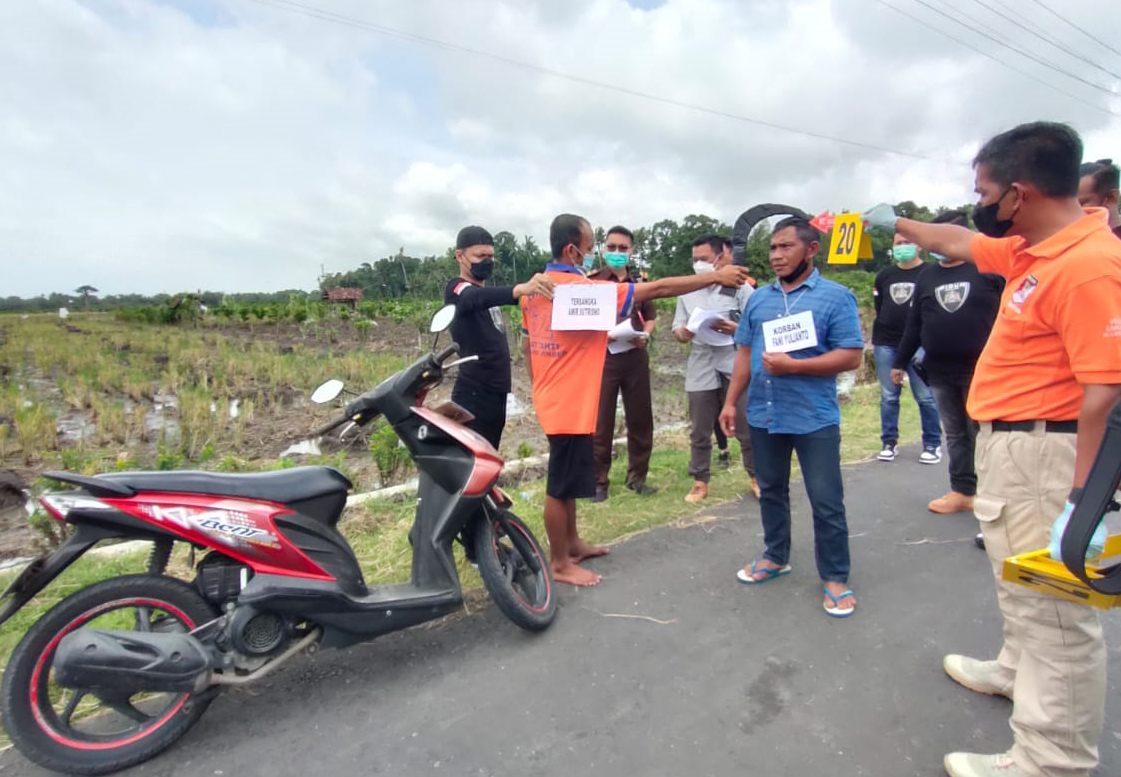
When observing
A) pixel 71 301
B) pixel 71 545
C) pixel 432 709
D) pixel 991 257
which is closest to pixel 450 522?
pixel 432 709

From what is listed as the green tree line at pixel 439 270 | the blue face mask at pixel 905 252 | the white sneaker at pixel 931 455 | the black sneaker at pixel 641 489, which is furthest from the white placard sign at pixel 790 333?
the green tree line at pixel 439 270

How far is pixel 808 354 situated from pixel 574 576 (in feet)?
5.53

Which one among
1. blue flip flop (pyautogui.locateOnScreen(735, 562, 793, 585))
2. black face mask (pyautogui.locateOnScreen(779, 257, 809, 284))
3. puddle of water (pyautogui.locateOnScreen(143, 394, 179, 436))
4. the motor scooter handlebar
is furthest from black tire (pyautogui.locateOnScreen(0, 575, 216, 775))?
puddle of water (pyautogui.locateOnScreen(143, 394, 179, 436))

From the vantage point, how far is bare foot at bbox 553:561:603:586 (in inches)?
Result: 132

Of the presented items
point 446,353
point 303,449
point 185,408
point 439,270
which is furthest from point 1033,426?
point 439,270

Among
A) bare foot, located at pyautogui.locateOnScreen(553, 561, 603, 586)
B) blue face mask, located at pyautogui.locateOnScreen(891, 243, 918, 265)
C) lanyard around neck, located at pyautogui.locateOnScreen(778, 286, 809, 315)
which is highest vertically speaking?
blue face mask, located at pyautogui.locateOnScreen(891, 243, 918, 265)

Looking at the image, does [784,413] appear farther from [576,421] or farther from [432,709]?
[432,709]

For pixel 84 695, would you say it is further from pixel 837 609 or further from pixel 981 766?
pixel 837 609

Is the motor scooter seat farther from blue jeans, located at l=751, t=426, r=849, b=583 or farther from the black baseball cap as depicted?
blue jeans, located at l=751, t=426, r=849, b=583

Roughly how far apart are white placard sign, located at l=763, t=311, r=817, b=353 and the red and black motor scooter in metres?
1.54

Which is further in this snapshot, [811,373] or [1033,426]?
[811,373]

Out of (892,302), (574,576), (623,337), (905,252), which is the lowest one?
(574,576)

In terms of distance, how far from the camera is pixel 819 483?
3055 mm

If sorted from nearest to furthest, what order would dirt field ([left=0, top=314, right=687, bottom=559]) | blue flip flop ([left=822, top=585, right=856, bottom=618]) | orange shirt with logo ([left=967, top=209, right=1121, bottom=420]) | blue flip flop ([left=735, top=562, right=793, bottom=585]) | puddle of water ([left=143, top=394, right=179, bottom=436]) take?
1. orange shirt with logo ([left=967, top=209, right=1121, bottom=420])
2. blue flip flop ([left=822, top=585, right=856, bottom=618])
3. blue flip flop ([left=735, top=562, right=793, bottom=585])
4. dirt field ([left=0, top=314, right=687, bottom=559])
5. puddle of water ([left=143, top=394, right=179, bottom=436])
